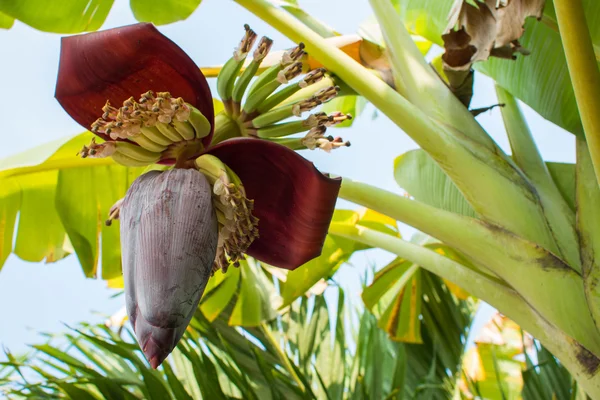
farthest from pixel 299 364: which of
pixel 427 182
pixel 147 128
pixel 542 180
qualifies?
pixel 147 128

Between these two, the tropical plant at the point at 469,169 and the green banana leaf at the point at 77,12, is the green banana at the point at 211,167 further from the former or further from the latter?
the green banana leaf at the point at 77,12

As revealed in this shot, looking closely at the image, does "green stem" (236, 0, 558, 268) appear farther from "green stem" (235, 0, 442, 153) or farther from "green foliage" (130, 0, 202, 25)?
"green foliage" (130, 0, 202, 25)

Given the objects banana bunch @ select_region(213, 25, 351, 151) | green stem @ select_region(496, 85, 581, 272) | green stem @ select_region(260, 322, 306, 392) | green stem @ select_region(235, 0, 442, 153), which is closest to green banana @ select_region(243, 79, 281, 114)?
banana bunch @ select_region(213, 25, 351, 151)

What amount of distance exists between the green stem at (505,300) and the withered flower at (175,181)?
37 cm

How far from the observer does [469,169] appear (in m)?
0.97

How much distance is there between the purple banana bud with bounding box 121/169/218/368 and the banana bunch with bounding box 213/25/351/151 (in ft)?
0.54

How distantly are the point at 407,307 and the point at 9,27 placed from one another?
1.13 metres

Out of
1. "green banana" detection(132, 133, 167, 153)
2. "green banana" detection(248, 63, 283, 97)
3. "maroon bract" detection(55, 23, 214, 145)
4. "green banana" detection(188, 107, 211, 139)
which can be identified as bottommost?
"green banana" detection(132, 133, 167, 153)

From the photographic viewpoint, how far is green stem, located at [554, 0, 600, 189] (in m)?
0.75

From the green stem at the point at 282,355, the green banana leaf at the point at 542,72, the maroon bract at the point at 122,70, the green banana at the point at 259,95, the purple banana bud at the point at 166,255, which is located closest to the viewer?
the purple banana bud at the point at 166,255

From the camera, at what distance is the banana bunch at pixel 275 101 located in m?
0.75

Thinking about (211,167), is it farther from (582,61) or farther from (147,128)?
(582,61)

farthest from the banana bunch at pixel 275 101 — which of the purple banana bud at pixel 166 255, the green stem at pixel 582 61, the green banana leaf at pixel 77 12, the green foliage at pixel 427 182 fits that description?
the green foliage at pixel 427 182

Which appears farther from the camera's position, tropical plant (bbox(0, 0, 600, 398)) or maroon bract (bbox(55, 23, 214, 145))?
tropical plant (bbox(0, 0, 600, 398))
